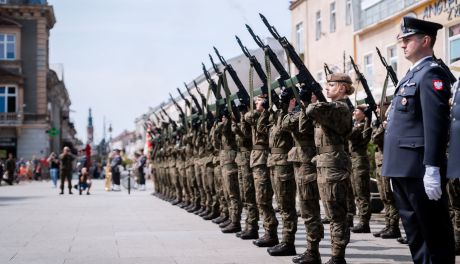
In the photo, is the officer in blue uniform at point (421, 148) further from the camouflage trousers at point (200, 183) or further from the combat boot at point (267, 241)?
the camouflage trousers at point (200, 183)

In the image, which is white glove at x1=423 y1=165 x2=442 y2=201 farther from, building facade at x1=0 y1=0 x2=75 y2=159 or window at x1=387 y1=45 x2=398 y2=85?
building facade at x1=0 y1=0 x2=75 y2=159

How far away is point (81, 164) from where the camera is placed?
26.5 metres

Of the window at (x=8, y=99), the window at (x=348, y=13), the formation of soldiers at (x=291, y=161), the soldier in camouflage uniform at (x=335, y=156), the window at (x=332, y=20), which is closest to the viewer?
the soldier in camouflage uniform at (x=335, y=156)

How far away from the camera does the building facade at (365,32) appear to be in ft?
67.2

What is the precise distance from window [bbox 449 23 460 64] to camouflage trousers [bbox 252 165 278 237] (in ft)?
39.5

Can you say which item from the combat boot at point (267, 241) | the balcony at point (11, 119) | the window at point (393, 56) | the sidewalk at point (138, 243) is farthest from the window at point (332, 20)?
the balcony at point (11, 119)

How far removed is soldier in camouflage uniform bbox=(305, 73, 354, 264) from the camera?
7176 mm

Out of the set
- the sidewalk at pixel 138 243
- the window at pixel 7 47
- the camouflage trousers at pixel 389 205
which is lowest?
the sidewalk at pixel 138 243

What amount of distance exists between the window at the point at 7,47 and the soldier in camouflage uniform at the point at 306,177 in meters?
47.6

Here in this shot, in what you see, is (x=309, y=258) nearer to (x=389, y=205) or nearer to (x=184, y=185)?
(x=389, y=205)

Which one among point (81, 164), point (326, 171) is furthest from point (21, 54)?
point (326, 171)

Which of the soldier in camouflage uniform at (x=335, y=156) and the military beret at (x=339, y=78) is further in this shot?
the military beret at (x=339, y=78)

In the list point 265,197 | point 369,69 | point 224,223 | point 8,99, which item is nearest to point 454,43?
point 369,69

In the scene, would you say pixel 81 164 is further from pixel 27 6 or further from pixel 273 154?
pixel 27 6
